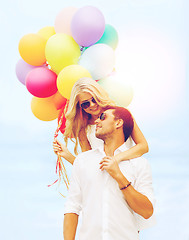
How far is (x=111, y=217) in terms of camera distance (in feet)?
6.95

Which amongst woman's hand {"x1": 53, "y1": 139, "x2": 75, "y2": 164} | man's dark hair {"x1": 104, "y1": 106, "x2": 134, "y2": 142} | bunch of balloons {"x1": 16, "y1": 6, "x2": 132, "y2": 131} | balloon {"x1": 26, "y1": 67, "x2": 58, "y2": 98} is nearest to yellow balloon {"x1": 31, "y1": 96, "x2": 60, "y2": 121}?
bunch of balloons {"x1": 16, "y1": 6, "x2": 132, "y2": 131}

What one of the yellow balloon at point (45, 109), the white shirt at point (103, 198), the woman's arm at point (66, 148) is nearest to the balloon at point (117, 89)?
the woman's arm at point (66, 148)

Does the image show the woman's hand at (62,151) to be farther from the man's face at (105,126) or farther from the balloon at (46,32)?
the balloon at (46,32)

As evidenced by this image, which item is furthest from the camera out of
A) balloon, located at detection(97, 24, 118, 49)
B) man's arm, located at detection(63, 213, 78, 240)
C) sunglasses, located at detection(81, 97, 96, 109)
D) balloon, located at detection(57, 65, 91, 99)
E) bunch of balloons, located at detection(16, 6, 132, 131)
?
balloon, located at detection(97, 24, 118, 49)

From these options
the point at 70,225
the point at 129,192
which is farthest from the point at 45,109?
the point at 129,192

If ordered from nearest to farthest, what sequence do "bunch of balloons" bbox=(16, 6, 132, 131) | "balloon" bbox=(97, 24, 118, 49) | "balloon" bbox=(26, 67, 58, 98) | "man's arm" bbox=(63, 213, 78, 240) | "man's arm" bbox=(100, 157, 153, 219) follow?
"man's arm" bbox=(100, 157, 153, 219)
"man's arm" bbox=(63, 213, 78, 240)
"bunch of balloons" bbox=(16, 6, 132, 131)
"balloon" bbox=(26, 67, 58, 98)
"balloon" bbox=(97, 24, 118, 49)

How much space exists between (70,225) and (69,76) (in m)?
1.17

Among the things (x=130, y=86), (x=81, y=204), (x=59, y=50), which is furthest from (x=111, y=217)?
(x=59, y=50)

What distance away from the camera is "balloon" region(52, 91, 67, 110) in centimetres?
315

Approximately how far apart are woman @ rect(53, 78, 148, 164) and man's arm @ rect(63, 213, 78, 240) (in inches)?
22.8

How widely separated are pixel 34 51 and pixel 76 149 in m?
0.98

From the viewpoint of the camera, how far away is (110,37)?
123 inches

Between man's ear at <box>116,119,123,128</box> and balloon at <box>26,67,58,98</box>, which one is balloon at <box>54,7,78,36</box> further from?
man's ear at <box>116,119,123,128</box>

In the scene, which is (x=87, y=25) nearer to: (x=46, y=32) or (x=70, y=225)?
(x=46, y=32)
